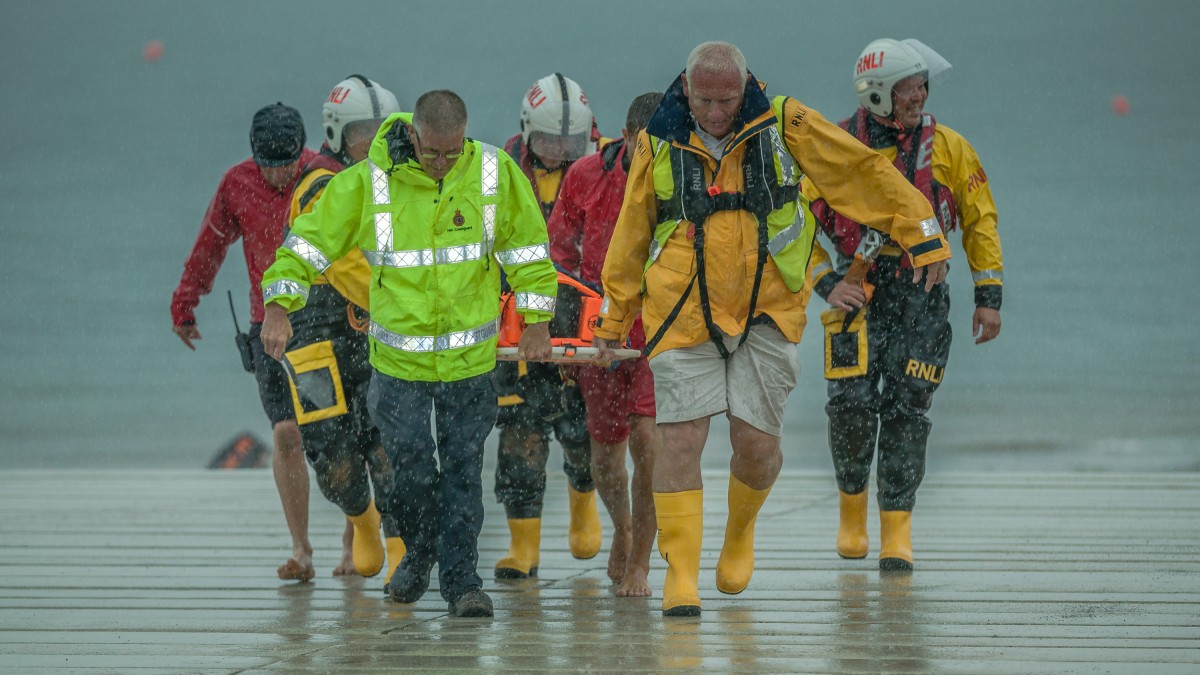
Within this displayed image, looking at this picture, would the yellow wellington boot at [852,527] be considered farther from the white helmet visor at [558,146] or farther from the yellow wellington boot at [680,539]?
the white helmet visor at [558,146]

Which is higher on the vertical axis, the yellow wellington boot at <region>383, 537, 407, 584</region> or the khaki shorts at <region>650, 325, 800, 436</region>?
the khaki shorts at <region>650, 325, 800, 436</region>

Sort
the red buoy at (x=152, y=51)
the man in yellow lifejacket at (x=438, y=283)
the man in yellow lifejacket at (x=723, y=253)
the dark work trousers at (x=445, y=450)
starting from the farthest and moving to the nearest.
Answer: the red buoy at (x=152, y=51) → the dark work trousers at (x=445, y=450) → the man in yellow lifejacket at (x=438, y=283) → the man in yellow lifejacket at (x=723, y=253)

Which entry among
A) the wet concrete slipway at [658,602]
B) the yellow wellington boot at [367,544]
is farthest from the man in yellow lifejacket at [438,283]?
the yellow wellington boot at [367,544]

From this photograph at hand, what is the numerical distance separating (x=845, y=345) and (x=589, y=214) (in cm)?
103

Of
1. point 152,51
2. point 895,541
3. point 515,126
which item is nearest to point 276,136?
point 895,541

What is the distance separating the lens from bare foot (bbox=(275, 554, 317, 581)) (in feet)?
20.7

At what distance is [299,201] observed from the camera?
6.16 m

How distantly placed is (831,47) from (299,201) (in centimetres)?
2287

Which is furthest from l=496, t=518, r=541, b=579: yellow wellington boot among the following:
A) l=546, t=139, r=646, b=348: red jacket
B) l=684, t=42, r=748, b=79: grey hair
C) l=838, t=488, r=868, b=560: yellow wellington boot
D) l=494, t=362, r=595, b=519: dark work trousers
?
l=684, t=42, r=748, b=79: grey hair

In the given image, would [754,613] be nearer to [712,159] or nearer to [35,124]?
[712,159]

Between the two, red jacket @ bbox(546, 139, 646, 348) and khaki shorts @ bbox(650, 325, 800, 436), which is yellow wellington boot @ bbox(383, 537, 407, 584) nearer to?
red jacket @ bbox(546, 139, 646, 348)

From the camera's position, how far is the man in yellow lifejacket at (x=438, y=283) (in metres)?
5.26

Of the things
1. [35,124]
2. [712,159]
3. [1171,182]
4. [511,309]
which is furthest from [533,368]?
[35,124]

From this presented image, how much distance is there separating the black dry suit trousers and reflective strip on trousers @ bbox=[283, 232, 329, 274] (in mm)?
895
